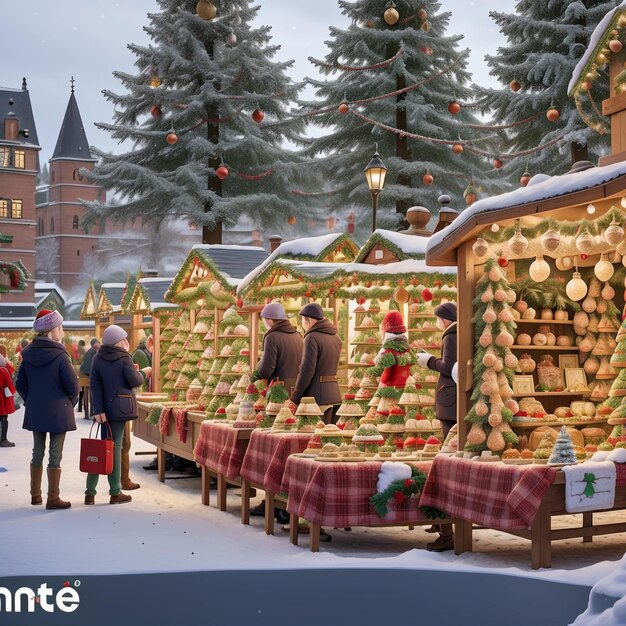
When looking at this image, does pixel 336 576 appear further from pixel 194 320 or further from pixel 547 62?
pixel 547 62

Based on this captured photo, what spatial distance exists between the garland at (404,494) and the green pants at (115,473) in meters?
3.89

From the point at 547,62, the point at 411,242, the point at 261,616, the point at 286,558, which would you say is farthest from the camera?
the point at 547,62

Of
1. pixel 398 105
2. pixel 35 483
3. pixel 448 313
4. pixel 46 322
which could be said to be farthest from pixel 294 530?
pixel 398 105


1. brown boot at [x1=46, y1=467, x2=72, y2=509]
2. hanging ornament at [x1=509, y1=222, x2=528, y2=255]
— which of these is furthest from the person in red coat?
hanging ornament at [x1=509, y1=222, x2=528, y2=255]

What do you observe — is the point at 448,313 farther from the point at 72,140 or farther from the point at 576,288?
the point at 72,140

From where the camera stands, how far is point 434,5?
81.3 feet

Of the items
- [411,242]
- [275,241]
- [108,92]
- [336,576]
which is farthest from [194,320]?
[108,92]

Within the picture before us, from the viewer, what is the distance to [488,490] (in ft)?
25.4

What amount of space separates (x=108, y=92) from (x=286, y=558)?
20.1 meters

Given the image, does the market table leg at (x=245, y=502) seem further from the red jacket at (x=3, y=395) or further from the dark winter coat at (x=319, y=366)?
the red jacket at (x=3, y=395)

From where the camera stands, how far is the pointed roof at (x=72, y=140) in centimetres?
7250

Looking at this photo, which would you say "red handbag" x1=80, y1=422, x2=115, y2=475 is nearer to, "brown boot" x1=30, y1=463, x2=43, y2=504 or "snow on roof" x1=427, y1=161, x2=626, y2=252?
"brown boot" x1=30, y1=463, x2=43, y2=504

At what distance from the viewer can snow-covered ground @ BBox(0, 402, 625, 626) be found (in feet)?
24.6

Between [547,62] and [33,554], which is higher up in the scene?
[547,62]
